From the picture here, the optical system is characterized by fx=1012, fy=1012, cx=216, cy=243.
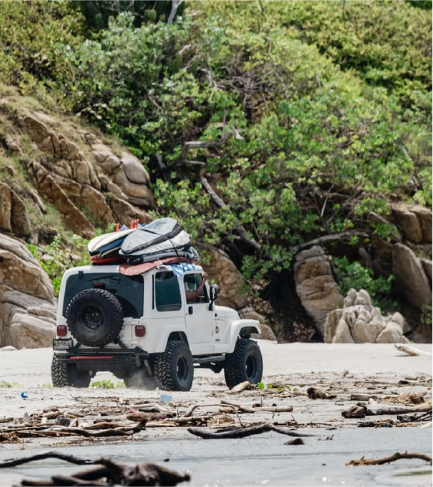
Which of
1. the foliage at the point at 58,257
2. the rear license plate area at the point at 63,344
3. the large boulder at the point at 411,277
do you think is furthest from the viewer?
the large boulder at the point at 411,277

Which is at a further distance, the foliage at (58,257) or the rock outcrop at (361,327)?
the foliage at (58,257)

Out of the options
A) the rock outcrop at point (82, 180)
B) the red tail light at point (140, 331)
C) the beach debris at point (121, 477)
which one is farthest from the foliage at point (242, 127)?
the beach debris at point (121, 477)

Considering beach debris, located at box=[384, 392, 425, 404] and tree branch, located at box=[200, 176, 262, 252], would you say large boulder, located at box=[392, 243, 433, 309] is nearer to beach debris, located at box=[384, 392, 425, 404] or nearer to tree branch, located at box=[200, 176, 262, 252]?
tree branch, located at box=[200, 176, 262, 252]

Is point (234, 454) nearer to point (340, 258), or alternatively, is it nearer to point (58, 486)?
point (58, 486)

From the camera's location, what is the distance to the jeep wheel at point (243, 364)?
13641 mm

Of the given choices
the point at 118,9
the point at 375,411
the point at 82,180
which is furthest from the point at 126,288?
the point at 118,9

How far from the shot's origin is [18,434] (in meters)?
6.59

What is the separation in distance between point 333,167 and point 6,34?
35.6 feet

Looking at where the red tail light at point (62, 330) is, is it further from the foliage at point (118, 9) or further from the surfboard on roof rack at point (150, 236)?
the foliage at point (118, 9)

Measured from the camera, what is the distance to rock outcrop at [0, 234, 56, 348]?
20.4 m

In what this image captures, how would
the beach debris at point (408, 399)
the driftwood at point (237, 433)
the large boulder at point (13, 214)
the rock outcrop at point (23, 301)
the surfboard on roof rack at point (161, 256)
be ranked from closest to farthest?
the driftwood at point (237, 433), the beach debris at point (408, 399), the surfboard on roof rack at point (161, 256), the rock outcrop at point (23, 301), the large boulder at point (13, 214)

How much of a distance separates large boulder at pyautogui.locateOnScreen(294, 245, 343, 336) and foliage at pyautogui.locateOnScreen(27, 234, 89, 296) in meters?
7.50

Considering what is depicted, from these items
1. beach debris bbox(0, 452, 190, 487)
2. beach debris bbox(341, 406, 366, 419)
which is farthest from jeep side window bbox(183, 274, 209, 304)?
beach debris bbox(0, 452, 190, 487)

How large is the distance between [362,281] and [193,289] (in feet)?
56.7
